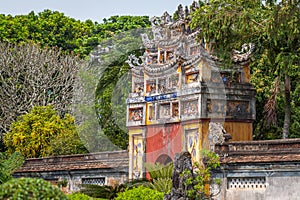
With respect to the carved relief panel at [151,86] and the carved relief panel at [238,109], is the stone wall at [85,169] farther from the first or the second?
the carved relief panel at [238,109]

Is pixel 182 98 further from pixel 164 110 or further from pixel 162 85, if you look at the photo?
pixel 162 85

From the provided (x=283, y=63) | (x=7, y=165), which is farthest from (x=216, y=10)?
(x=7, y=165)

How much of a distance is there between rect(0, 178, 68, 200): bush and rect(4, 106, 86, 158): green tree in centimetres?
2143

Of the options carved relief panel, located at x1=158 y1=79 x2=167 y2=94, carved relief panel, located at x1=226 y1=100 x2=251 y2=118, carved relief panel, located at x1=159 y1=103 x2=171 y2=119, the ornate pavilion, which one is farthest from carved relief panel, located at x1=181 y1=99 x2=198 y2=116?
carved relief panel, located at x1=158 y1=79 x2=167 y2=94

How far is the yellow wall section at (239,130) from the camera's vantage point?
20828mm

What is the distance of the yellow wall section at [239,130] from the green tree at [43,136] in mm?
10587

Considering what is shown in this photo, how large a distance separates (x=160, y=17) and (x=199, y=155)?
5.97 meters

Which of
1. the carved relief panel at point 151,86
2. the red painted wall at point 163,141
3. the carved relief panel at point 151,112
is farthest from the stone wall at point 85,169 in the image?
the carved relief panel at point 151,86

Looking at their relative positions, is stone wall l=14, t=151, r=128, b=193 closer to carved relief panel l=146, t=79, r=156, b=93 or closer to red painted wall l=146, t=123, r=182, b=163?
red painted wall l=146, t=123, r=182, b=163

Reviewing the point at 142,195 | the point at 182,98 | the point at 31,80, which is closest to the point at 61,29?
the point at 31,80

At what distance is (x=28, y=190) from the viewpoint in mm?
8008

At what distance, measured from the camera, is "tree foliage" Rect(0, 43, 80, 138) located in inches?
1379

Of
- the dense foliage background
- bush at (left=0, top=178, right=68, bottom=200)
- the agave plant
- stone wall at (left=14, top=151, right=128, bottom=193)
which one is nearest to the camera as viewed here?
bush at (left=0, top=178, right=68, bottom=200)

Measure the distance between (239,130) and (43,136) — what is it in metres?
12.4
